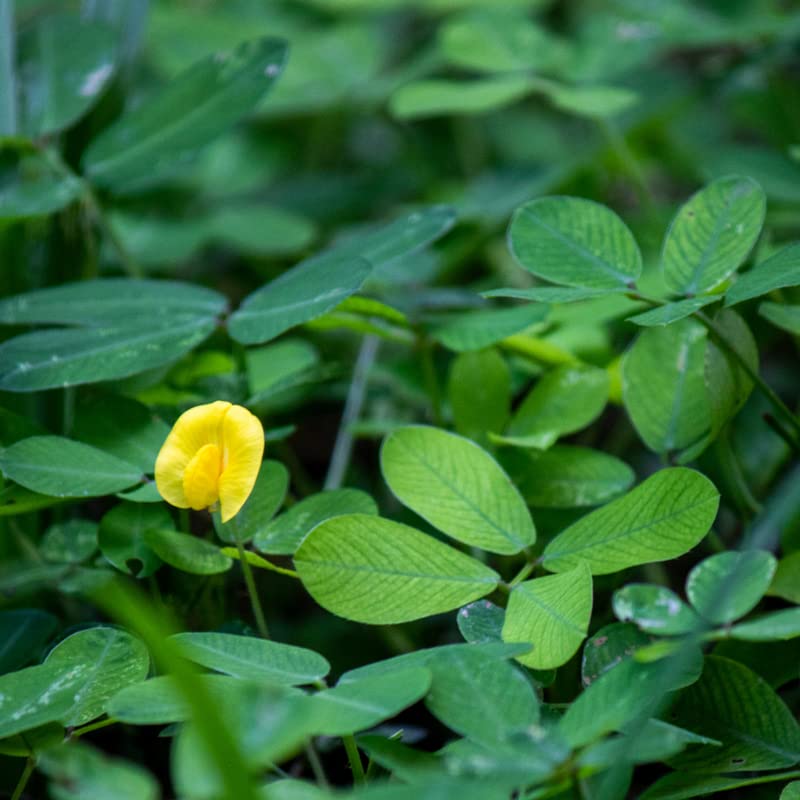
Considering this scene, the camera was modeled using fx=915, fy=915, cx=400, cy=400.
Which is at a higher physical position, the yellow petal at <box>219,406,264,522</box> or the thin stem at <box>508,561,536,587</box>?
the yellow petal at <box>219,406,264,522</box>

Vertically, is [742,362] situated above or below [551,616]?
above

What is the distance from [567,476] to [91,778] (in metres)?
0.65

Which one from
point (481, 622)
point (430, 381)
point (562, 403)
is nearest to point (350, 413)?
point (430, 381)

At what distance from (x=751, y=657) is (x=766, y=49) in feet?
4.48

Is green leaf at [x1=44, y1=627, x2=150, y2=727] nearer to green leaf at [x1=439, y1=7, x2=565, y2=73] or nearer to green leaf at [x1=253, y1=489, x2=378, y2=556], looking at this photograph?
green leaf at [x1=253, y1=489, x2=378, y2=556]

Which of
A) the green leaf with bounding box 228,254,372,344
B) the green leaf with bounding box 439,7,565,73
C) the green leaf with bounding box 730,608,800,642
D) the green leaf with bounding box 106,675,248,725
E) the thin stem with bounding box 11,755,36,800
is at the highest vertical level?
the green leaf with bounding box 439,7,565,73

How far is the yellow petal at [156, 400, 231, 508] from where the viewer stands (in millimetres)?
830

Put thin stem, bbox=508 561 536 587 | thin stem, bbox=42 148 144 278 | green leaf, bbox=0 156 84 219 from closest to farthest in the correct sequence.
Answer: thin stem, bbox=508 561 536 587
green leaf, bbox=0 156 84 219
thin stem, bbox=42 148 144 278

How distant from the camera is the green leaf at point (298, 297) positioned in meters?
0.97

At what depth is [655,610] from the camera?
29.1 inches

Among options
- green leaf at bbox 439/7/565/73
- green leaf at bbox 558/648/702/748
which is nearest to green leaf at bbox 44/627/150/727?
green leaf at bbox 558/648/702/748

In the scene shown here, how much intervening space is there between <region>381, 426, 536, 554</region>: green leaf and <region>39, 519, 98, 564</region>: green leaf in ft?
1.14

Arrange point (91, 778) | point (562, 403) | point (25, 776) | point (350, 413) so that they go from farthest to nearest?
point (350, 413) → point (562, 403) → point (25, 776) → point (91, 778)

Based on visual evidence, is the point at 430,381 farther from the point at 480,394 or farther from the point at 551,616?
the point at 551,616
